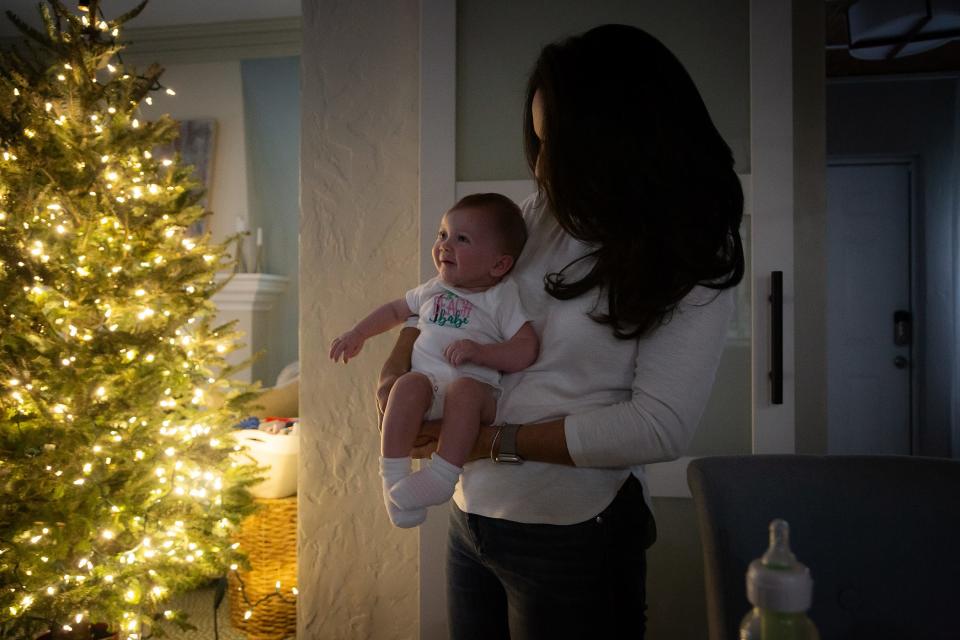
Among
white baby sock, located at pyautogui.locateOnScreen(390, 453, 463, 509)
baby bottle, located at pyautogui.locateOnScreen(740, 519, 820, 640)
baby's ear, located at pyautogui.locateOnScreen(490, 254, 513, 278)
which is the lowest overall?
white baby sock, located at pyautogui.locateOnScreen(390, 453, 463, 509)

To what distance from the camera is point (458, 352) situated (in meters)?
1.11

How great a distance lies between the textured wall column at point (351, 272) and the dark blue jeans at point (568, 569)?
1.40 meters

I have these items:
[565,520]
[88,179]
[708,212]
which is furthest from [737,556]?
[88,179]

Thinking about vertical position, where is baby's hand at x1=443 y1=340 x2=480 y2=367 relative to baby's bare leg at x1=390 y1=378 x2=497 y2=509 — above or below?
above

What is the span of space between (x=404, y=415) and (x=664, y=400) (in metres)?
0.42

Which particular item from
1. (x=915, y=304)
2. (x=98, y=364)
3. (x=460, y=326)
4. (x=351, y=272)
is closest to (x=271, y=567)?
(x=98, y=364)

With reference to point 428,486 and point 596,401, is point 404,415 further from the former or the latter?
point 596,401

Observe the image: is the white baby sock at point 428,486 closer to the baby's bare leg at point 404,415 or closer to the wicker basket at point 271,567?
the baby's bare leg at point 404,415

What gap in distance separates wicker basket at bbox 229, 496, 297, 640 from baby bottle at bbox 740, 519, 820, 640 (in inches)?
90.3

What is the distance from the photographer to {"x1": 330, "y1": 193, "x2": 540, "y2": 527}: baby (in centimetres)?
102

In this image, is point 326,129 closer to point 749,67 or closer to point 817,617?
point 749,67

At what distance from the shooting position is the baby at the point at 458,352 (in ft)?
3.34

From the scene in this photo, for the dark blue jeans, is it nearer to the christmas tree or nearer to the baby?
the baby

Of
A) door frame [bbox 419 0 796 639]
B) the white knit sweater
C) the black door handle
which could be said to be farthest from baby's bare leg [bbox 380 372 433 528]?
the black door handle
